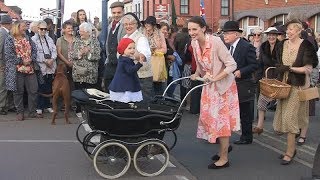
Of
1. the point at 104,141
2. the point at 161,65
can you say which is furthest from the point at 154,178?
the point at 161,65

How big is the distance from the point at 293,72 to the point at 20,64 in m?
5.61

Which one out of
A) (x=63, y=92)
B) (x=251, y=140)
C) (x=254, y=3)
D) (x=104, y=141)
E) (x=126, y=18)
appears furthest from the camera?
(x=254, y=3)

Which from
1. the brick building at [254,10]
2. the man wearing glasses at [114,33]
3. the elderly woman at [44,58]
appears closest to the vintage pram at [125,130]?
the man wearing glasses at [114,33]

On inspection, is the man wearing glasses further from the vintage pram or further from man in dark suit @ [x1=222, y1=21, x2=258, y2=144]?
the vintage pram

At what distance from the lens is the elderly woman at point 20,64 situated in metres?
10.4

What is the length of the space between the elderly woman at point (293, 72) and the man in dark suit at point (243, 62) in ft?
2.42

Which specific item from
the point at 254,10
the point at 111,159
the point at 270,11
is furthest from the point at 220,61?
the point at 254,10

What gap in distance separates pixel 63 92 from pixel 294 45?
4664mm

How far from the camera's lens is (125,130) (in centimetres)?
629

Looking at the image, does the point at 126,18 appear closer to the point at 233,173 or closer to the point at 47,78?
the point at 233,173

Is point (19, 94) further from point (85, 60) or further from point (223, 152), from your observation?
point (223, 152)

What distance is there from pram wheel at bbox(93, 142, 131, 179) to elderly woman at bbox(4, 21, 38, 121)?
14.3 ft

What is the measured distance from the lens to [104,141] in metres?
6.29

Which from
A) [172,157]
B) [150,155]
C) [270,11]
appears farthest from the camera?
[270,11]
